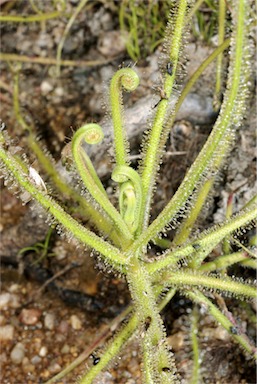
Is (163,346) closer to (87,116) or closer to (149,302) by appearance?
(149,302)

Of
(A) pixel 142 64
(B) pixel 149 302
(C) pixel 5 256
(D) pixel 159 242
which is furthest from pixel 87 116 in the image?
(B) pixel 149 302

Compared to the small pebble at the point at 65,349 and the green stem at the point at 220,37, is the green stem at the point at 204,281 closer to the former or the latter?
the small pebble at the point at 65,349

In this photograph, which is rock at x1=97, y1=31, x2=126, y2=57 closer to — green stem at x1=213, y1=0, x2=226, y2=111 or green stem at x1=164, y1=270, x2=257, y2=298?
green stem at x1=213, y1=0, x2=226, y2=111

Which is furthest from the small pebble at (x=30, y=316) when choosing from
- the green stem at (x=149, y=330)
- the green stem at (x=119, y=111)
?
the green stem at (x=119, y=111)

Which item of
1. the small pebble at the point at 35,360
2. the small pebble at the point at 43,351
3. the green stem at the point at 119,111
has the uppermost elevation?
the green stem at the point at 119,111

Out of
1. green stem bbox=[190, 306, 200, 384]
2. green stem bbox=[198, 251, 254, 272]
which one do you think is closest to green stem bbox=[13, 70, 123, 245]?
green stem bbox=[198, 251, 254, 272]

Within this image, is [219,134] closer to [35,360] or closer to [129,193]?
[129,193]
